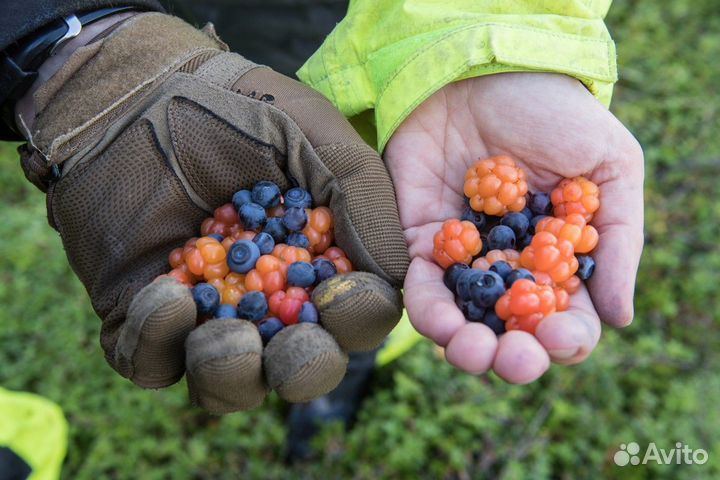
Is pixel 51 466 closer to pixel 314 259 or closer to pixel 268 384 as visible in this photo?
pixel 268 384

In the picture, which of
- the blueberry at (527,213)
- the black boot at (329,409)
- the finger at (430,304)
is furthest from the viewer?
the black boot at (329,409)

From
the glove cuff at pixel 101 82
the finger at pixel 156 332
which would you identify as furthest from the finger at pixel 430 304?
the glove cuff at pixel 101 82

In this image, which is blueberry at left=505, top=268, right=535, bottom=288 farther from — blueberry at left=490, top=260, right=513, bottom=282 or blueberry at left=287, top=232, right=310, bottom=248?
blueberry at left=287, top=232, right=310, bottom=248

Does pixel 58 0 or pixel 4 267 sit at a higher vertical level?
pixel 58 0

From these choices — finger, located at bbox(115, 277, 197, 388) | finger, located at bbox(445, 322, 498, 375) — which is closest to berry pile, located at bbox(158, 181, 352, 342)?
finger, located at bbox(115, 277, 197, 388)

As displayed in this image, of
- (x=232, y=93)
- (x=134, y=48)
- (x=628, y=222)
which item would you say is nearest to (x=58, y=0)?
(x=134, y=48)

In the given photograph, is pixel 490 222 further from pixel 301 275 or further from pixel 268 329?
pixel 268 329

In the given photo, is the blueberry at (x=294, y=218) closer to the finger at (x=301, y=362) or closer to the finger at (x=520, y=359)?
the finger at (x=301, y=362)
